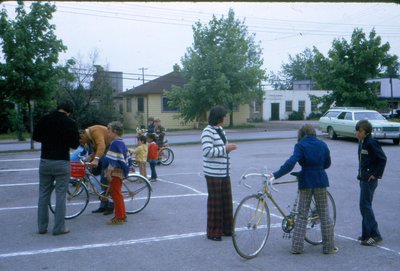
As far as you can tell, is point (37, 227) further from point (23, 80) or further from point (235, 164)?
point (23, 80)

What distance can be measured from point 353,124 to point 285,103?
120ft

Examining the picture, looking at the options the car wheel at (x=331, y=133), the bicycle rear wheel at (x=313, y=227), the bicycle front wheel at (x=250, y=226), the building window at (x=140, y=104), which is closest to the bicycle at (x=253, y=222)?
the bicycle front wheel at (x=250, y=226)

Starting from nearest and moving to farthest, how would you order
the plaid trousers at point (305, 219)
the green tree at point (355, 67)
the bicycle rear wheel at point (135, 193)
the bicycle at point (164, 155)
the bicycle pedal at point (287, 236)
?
the plaid trousers at point (305, 219) < the bicycle pedal at point (287, 236) < the bicycle rear wheel at point (135, 193) < the bicycle at point (164, 155) < the green tree at point (355, 67)

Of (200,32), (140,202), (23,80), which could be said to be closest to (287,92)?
(200,32)

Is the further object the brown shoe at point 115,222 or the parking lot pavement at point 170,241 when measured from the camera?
the brown shoe at point 115,222

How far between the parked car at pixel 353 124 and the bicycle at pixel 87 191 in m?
16.2

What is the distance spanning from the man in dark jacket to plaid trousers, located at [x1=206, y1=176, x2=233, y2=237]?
1.82 meters

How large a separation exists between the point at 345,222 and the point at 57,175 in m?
4.60

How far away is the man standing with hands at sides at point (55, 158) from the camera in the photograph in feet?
21.4

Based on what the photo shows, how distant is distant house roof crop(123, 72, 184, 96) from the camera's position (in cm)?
4454

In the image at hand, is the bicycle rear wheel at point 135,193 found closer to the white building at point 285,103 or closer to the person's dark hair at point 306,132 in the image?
the person's dark hair at point 306,132

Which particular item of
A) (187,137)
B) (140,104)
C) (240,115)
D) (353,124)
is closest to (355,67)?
(353,124)

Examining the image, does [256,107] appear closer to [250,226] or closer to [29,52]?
[29,52]

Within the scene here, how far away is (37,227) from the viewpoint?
708 cm
